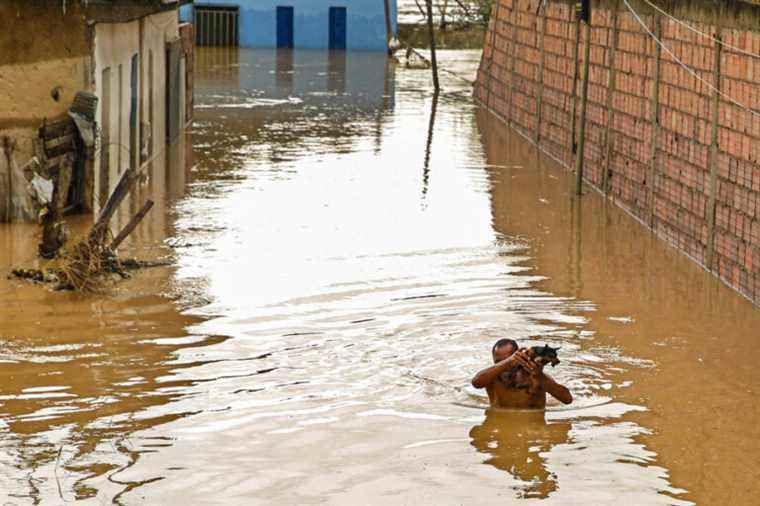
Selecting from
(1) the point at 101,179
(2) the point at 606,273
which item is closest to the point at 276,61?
(1) the point at 101,179

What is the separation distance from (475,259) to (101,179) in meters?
5.13

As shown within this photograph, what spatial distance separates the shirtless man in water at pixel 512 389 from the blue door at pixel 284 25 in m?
44.7

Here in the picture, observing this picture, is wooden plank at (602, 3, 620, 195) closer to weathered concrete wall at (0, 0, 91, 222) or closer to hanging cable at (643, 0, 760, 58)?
hanging cable at (643, 0, 760, 58)

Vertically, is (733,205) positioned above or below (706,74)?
below

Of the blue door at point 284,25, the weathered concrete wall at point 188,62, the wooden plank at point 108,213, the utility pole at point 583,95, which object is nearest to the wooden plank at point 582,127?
the utility pole at point 583,95

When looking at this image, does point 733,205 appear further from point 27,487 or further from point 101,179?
point 27,487

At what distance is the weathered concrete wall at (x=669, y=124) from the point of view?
15141 millimetres

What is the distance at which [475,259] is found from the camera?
16.6m

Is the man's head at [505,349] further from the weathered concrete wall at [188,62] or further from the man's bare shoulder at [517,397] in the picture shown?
the weathered concrete wall at [188,62]

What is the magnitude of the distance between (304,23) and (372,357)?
4342 cm

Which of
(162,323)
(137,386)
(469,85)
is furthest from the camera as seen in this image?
(469,85)

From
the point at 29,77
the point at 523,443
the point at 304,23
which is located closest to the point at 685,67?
the point at 29,77

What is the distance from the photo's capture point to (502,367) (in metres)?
10.4

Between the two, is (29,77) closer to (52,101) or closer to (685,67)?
(52,101)
